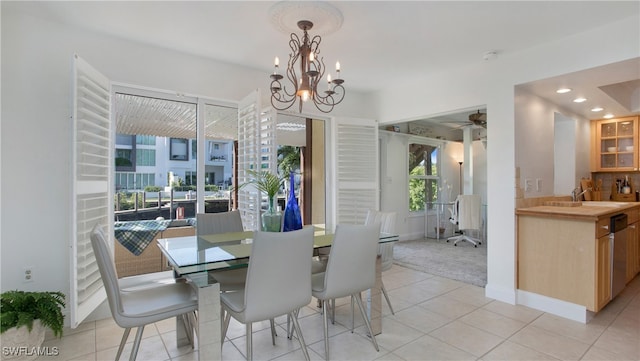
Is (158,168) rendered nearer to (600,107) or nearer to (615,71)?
(615,71)

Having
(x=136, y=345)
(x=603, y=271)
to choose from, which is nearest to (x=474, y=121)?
(x=603, y=271)

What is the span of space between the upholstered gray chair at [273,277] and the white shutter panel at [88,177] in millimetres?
1166

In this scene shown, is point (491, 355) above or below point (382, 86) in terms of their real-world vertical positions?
below

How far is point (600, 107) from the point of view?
3947 millimetres

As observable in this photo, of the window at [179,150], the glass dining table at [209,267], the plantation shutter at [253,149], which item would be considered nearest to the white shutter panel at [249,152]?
the plantation shutter at [253,149]

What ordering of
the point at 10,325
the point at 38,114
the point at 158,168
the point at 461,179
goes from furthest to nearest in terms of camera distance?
the point at 461,179
the point at 158,168
the point at 38,114
the point at 10,325

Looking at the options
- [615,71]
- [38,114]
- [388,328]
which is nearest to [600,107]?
[615,71]

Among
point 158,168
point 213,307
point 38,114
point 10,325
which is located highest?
point 38,114

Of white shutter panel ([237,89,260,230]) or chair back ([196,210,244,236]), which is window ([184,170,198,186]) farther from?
chair back ([196,210,244,236])

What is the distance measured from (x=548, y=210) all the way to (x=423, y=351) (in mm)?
1812

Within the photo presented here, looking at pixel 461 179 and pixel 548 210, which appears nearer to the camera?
pixel 548 210

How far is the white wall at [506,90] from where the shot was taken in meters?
2.59

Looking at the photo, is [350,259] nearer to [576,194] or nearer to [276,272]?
[276,272]

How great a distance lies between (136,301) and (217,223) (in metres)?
1.05
